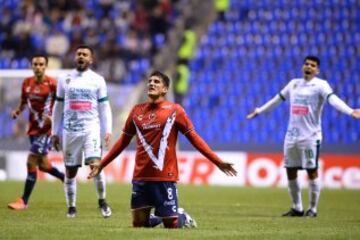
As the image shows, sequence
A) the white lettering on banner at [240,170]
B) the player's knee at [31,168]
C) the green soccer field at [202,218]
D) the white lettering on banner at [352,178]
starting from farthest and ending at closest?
the white lettering on banner at [240,170]
the white lettering on banner at [352,178]
the player's knee at [31,168]
the green soccer field at [202,218]

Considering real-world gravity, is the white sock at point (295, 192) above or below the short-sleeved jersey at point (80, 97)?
below

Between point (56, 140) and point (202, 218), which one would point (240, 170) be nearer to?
point (202, 218)

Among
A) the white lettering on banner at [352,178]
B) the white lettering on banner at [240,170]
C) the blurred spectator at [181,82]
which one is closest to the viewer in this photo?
the white lettering on banner at [352,178]

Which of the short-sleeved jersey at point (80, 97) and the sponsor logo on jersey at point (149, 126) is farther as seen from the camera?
the short-sleeved jersey at point (80, 97)

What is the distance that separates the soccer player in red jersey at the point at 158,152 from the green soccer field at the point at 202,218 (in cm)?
35

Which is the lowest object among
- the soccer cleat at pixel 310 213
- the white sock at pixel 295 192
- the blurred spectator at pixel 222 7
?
the soccer cleat at pixel 310 213

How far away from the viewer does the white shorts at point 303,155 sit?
1410cm

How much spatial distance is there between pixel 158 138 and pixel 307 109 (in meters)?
4.40

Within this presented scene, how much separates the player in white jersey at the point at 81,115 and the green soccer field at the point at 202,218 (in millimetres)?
791

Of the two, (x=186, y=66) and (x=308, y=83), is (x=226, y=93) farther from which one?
(x=308, y=83)

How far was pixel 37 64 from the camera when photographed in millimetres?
14438

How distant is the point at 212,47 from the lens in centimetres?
2969

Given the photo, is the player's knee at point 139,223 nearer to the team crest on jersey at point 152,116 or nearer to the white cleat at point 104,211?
the team crest on jersey at point 152,116

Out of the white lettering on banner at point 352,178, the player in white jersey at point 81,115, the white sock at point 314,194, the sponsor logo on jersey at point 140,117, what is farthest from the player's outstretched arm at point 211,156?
the white lettering on banner at point 352,178
